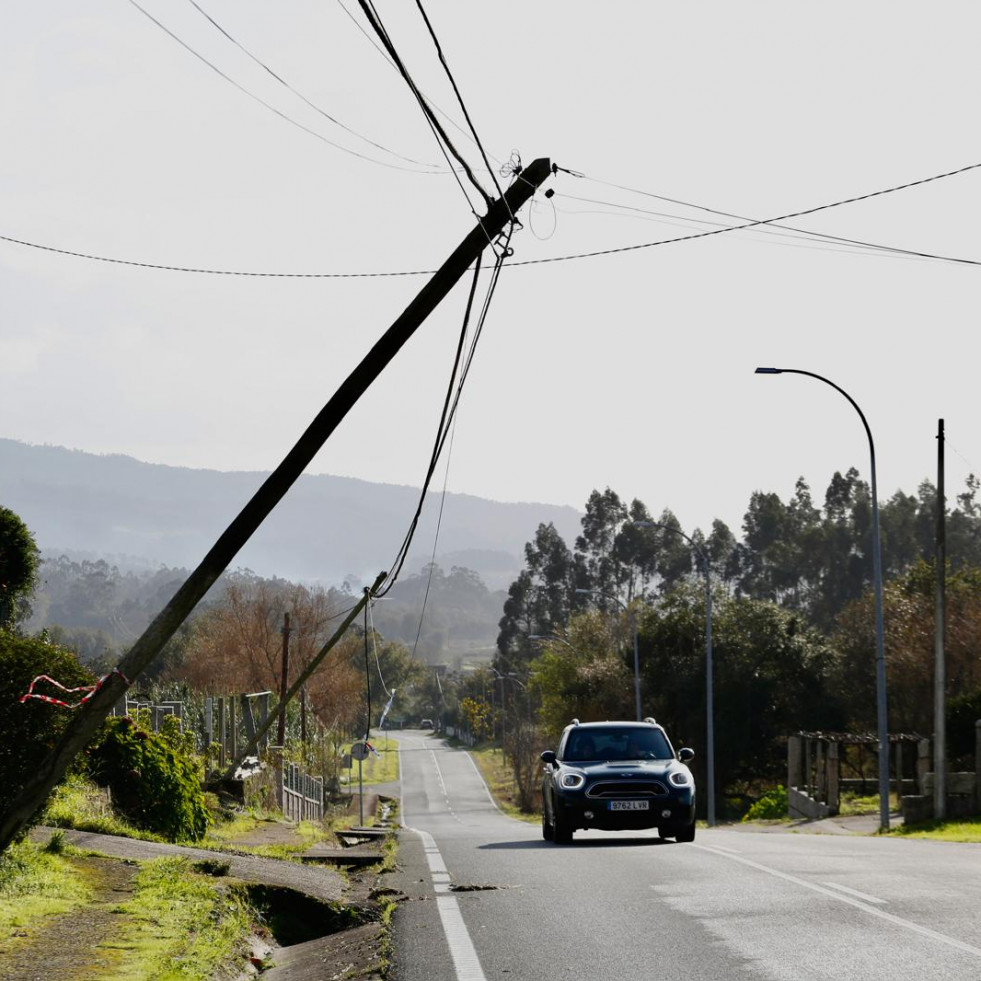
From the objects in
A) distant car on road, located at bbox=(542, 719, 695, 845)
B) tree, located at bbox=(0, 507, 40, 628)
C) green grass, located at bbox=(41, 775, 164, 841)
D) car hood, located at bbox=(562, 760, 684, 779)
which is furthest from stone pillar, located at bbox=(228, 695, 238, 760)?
green grass, located at bbox=(41, 775, 164, 841)

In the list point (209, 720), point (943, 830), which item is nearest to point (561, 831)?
point (943, 830)

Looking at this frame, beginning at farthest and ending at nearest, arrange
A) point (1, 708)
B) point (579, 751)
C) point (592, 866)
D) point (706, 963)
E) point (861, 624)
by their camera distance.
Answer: point (861, 624)
point (579, 751)
point (592, 866)
point (1, 708)
point (706, 963)

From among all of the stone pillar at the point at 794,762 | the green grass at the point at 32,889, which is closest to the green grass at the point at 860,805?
the stone pillar at the point at 794,762

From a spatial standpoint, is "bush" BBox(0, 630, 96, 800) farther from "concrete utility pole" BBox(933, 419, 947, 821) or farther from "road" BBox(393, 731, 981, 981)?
"concrete utility pole" BBox(933, 419, 947, 821)

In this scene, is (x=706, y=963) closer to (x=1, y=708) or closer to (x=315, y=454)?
(x=315, y=454)

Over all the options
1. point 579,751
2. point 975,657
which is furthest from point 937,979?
Result: point 975,657

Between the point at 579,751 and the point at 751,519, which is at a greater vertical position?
the point at 751,519

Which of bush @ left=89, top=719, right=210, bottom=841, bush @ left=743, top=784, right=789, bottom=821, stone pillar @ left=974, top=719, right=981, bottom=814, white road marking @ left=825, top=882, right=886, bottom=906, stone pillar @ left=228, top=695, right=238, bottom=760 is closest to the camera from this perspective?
white road marking @ left=825, top=882, right=886, bottom=906

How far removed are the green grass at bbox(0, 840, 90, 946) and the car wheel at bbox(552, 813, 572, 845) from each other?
7827mm

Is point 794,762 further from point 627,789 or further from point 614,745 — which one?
point 627,789

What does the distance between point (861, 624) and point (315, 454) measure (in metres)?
62.6

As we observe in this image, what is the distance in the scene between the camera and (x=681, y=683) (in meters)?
60.6

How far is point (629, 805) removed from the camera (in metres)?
18.6

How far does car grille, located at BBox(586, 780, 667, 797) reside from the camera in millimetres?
18609
